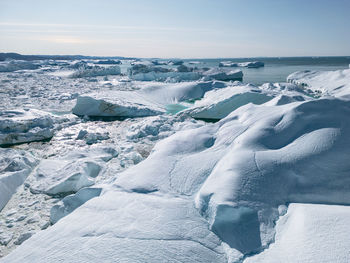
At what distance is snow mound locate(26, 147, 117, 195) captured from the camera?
3846 millimetres

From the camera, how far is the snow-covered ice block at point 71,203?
3.09 metres

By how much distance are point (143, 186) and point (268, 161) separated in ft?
5.03

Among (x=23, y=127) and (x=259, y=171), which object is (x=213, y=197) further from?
(x=23, y=127)

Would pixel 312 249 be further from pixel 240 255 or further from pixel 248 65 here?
pixel 248 65

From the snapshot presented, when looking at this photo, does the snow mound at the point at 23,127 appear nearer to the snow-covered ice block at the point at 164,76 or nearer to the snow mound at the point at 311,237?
the snow mound at the point at 311,237

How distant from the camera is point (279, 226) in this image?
2.16m

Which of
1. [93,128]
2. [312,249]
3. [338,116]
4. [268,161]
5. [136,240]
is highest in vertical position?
[338,116]

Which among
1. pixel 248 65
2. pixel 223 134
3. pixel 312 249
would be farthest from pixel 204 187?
pixel 248 65

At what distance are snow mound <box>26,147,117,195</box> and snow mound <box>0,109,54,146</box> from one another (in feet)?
7.45

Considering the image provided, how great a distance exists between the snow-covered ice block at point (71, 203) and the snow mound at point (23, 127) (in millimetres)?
4429

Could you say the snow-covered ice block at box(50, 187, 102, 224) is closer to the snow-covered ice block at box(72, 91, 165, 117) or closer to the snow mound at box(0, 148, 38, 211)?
the snow mound at box(0, 148, 38, 211)

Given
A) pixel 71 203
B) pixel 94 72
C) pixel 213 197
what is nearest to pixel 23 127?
pixel 71 203

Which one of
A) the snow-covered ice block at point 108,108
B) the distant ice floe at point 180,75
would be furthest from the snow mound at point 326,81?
the snow-covered ice block at point 108,108

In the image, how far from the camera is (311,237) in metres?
1.82
